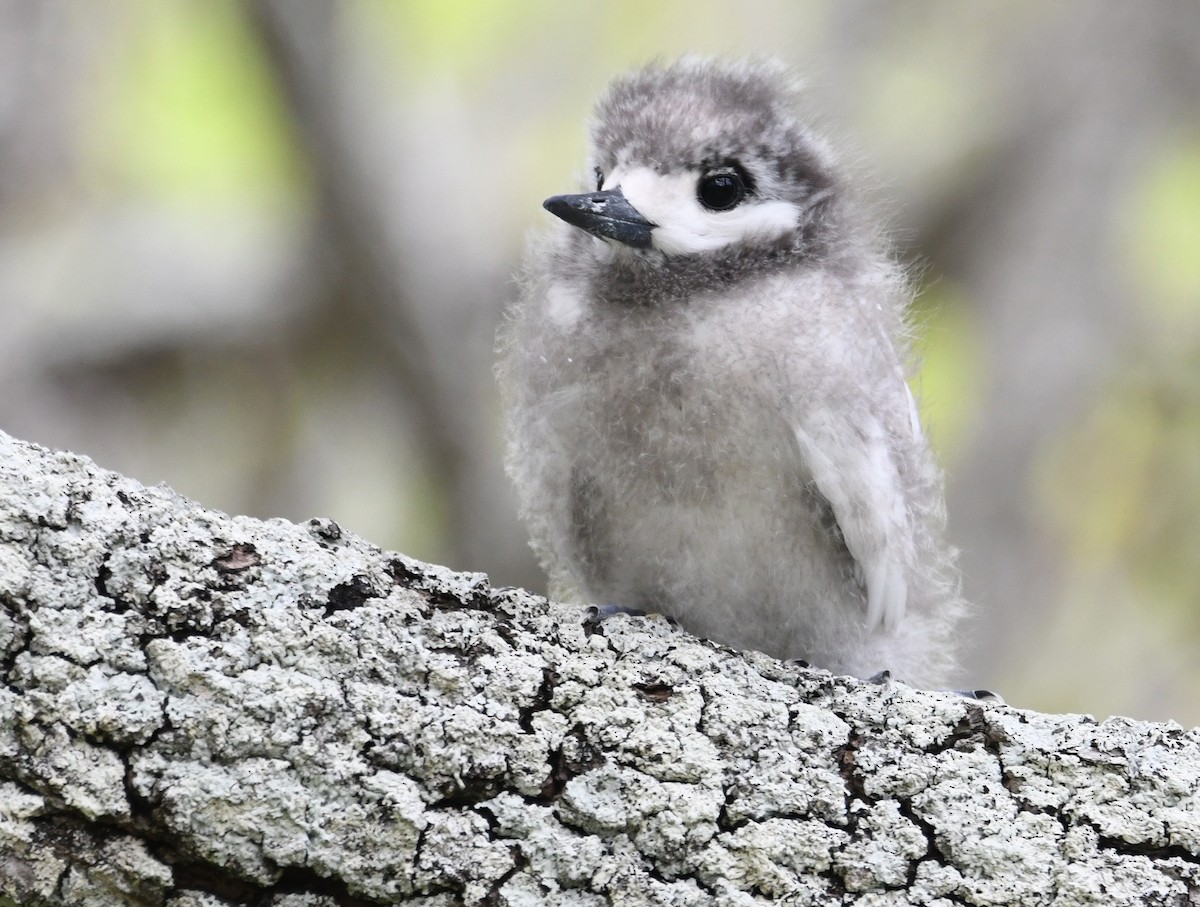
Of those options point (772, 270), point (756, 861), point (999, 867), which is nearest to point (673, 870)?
point (756, 861)

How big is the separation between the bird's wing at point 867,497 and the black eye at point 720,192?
51 cm

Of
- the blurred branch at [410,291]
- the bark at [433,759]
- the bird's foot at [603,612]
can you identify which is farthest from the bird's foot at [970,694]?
the blurred branch at [410,291]

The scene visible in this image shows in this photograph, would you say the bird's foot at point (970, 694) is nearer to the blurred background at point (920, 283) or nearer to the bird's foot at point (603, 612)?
the bird's foot at point (603, 612)

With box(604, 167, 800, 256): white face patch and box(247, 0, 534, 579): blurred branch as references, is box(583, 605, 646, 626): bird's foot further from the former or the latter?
box(247, 0, 534, 579): blurred branch

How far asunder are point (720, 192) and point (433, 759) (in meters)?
1.35

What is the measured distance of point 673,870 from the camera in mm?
2217

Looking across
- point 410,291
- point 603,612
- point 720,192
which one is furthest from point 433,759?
point 410,291

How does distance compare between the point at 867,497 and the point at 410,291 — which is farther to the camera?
the point at 410,291

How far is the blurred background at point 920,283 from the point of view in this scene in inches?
229

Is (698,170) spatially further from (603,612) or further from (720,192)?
(603,612)

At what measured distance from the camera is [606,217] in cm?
275

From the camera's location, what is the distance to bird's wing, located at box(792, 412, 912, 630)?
2701 millimetres

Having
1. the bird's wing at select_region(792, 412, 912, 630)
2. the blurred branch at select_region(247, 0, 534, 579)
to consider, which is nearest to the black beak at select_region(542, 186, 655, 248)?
the bird's wing at select_region(792, 412, 912, 630)

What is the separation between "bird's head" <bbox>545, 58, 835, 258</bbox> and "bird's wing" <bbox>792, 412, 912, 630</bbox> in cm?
45
